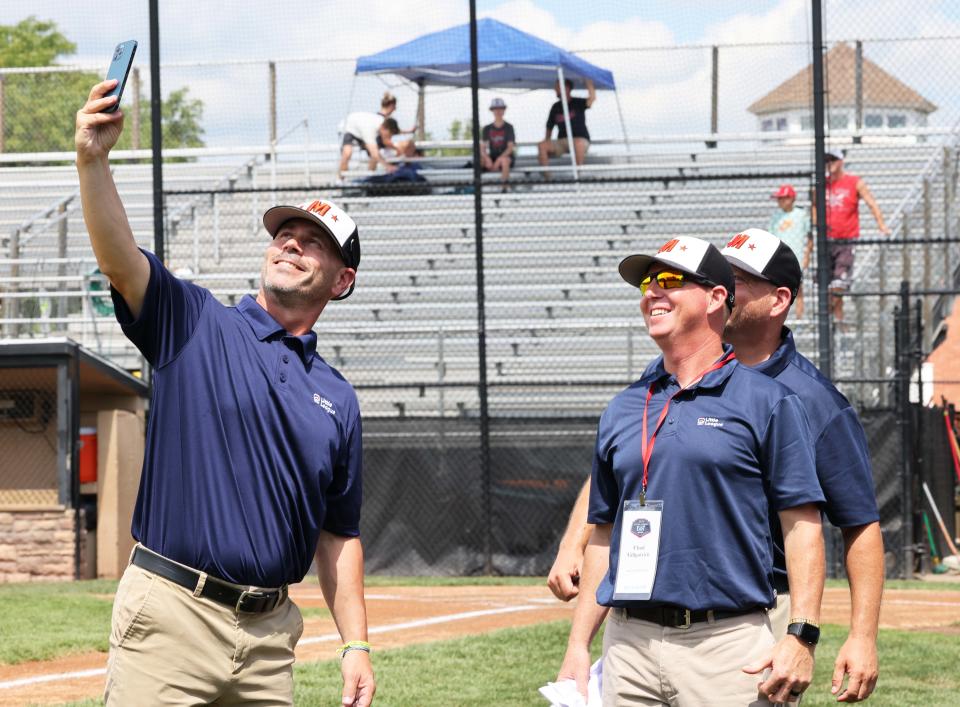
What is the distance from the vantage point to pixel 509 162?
17219 millimetres

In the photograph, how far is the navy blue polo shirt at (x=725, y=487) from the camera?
3928mm

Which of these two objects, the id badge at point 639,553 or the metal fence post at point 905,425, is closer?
the id badge at point 639,553

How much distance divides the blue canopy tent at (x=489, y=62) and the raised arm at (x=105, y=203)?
13.3 metres

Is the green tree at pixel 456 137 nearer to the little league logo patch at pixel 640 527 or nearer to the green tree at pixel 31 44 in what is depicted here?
the little league logo patch at pixel 640 527

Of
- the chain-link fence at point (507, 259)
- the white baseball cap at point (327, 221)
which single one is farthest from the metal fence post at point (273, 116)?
the white baseball cap at point (327, 221)

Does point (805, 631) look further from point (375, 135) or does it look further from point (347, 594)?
point (375, 135)

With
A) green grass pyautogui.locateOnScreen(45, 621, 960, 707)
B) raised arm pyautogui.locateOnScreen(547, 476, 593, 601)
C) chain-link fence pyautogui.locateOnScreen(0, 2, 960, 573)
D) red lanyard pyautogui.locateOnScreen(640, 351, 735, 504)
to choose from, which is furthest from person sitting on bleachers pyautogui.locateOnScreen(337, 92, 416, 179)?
red lanyard pyautogui.locateOnScreen(640, 351, 735, 504)

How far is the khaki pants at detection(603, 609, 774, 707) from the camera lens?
3896mm

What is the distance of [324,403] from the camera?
415cm

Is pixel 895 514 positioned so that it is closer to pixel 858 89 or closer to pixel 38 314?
pixel 858 89

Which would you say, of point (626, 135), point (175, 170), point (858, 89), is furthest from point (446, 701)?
point (175, 170)

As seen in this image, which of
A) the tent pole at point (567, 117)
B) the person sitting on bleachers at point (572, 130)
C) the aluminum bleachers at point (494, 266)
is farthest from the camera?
the person sitting on bleachers at point (572, 130)

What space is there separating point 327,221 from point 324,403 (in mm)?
528

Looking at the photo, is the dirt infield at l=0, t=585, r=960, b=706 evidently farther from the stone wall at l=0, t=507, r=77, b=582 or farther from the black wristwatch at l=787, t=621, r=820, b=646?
the black wristwatch at l=787, t=621, r=820, b=646
